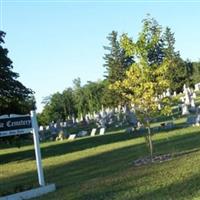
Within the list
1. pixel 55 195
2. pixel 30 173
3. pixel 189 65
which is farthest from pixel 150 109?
pixel 189 65

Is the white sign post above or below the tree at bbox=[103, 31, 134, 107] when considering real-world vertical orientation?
below

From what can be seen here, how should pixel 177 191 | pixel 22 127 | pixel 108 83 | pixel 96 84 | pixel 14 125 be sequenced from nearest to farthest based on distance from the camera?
pixel 177 191 → pixel 14 125 → pixel 22 127 → pixel 108 83 → pixel 96 84

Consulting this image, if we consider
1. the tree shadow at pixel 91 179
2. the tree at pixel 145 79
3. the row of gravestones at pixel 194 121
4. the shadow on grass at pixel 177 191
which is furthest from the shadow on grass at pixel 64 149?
the shadow on grass at pixel 177 191

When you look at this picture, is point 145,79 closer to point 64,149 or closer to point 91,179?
point 91,179

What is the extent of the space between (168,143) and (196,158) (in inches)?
364

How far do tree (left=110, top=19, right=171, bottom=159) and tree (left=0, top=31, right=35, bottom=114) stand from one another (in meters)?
14.8

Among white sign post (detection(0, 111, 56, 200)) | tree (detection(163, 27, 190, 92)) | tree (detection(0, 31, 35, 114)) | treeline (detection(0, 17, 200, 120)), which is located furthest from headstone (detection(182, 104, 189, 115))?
tree (detection(163, 27, 190, 92))

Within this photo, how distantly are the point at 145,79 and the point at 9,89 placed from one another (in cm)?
1598

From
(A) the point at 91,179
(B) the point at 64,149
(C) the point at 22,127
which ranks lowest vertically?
(A) the point at 91,179

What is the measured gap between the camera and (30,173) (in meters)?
21.8

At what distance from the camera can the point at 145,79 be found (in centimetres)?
2009

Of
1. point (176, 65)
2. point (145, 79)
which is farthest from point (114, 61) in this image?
point (145, 79)

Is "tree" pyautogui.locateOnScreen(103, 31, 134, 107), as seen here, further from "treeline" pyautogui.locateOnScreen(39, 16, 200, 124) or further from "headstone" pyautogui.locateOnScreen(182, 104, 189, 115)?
"headstone" pyautogui.locateOnScreen(182, 104, 189, 115)

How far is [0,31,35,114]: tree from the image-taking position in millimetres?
33719
